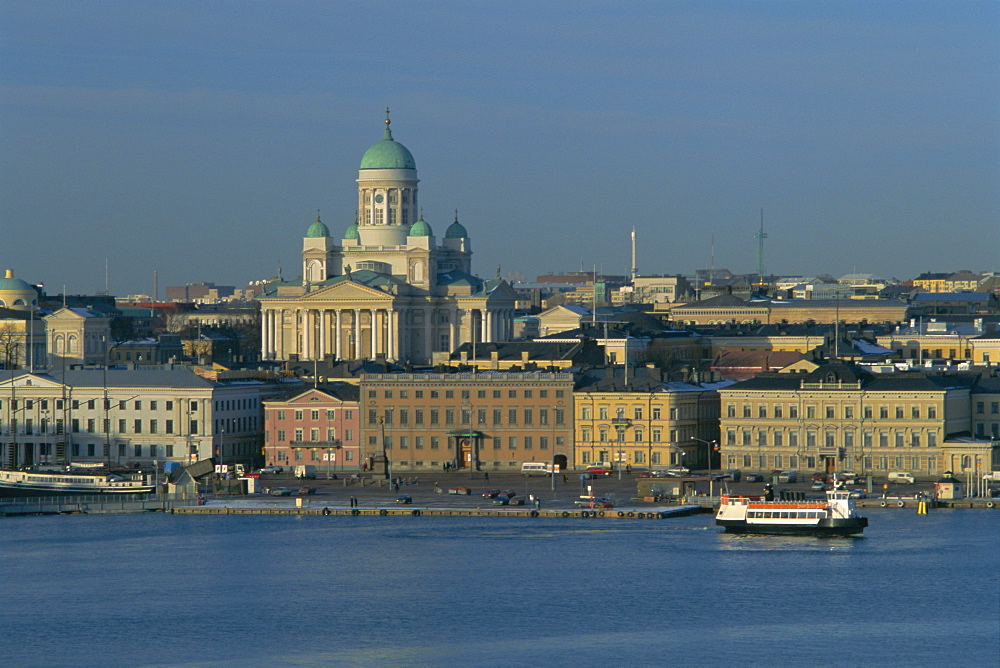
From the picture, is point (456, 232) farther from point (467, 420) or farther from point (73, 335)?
point (467, 420)

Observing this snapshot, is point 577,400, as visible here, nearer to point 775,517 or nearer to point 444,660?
point 775,517

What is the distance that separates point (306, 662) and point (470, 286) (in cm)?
9362

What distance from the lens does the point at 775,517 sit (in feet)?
246

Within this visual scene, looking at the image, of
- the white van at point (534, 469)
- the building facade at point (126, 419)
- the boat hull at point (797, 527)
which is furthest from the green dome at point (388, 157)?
the boat hull at point (797, 527)

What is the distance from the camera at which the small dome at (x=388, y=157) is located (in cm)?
15312

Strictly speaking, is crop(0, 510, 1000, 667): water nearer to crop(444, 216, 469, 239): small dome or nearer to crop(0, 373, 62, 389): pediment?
crop(0, 373, 62, 389): pediment

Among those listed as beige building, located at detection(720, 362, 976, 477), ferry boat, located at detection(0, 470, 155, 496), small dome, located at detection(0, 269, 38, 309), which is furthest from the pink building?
small dome, located at detection(0, 269, 38, 309)

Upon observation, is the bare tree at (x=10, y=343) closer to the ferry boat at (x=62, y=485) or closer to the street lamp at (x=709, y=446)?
the ferry boat at (x=62, y=485)

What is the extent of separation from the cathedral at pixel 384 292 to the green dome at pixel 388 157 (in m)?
0.06

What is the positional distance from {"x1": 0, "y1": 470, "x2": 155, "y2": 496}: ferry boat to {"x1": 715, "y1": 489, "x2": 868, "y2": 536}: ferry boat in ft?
77.5

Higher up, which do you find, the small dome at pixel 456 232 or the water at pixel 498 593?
the small dome at pixel 456 232

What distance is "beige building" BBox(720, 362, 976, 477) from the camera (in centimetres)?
8862

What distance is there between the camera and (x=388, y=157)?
15325 cm

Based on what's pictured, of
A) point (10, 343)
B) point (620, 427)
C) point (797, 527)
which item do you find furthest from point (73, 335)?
point (797, 527)
